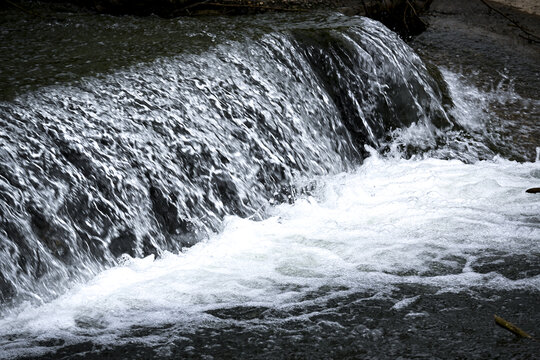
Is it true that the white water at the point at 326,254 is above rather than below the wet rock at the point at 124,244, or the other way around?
below

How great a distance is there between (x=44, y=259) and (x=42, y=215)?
9.6 inches

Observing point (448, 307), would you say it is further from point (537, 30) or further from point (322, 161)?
point (537, 30)

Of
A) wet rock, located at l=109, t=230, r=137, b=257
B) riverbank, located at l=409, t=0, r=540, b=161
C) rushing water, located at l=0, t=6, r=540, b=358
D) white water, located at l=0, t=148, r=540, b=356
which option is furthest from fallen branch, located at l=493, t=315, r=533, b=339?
riverbank, located at l=409, t=0, r=540, b=161

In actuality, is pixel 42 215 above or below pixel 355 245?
above

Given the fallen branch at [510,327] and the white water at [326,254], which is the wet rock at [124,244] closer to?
the white water at [326,254]

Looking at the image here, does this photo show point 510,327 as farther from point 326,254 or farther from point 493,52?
point 493,52

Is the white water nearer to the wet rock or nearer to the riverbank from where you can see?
the wet rock

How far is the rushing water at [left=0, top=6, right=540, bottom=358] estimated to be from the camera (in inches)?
117

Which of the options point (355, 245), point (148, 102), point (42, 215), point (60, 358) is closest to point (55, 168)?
point (42, 215)

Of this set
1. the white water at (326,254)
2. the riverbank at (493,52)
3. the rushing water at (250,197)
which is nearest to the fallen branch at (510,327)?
the rushing water at (250,197)

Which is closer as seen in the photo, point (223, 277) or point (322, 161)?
point (223, 277)

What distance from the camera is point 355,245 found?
388 cm

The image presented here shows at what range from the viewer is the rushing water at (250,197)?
2.97m

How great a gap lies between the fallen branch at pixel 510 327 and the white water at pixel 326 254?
421 mm
